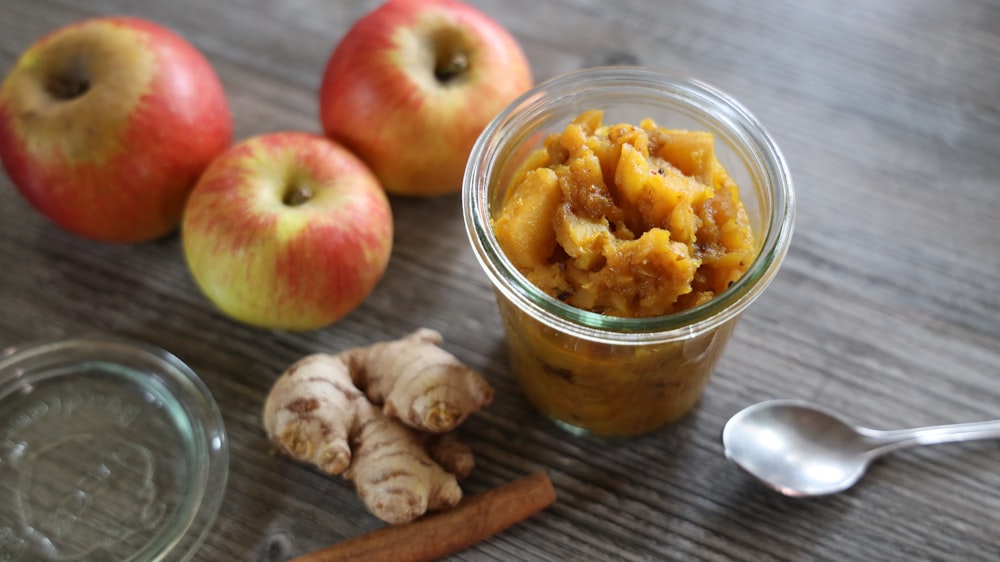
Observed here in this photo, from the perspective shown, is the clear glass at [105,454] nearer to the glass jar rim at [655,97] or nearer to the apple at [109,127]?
the apple at [109,127]

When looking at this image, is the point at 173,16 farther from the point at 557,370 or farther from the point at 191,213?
the point at 557,370

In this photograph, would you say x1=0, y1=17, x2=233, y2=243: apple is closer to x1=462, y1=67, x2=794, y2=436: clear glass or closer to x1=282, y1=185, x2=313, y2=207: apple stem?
x1=282, y1=185, x2=313, y2=207: apple stem

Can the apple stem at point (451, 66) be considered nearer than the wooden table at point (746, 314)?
No

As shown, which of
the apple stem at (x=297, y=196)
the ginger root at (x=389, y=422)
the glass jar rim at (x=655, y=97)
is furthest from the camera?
the apple stem at (x=297, y=196)

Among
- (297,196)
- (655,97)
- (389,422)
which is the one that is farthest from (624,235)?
(297,196)

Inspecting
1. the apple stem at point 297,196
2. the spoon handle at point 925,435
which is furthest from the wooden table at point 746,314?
the apple stem at point 297,196

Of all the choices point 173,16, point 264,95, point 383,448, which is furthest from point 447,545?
point 173,16

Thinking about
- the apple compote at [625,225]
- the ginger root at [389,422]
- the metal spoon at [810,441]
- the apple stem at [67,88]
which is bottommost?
the ginger root at [389,422]
